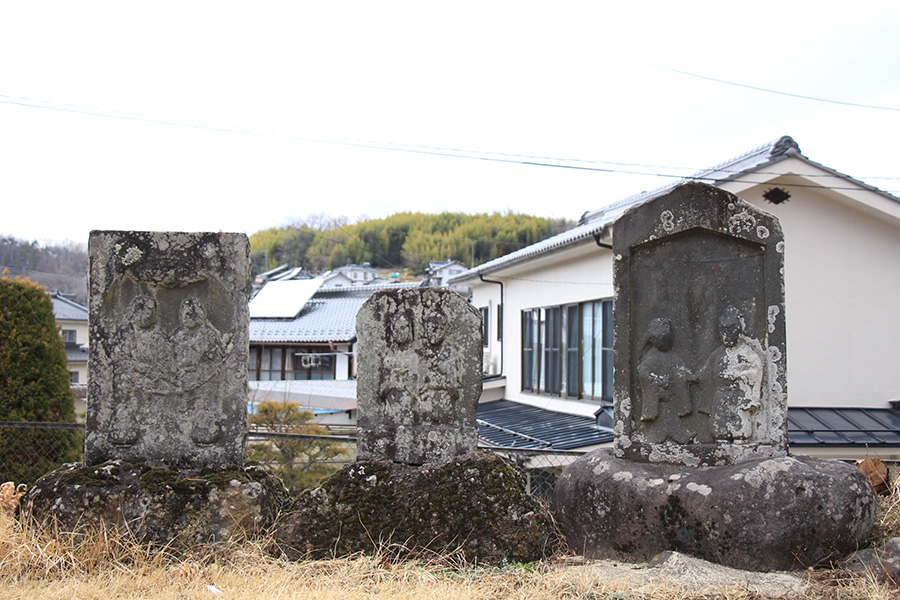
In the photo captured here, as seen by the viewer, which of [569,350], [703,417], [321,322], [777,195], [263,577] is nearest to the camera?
[263,577]

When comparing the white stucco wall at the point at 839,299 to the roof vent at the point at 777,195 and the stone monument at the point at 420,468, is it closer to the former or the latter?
the roof vent at the point at 777,195

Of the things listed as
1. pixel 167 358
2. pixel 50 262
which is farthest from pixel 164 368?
pixel 50 262

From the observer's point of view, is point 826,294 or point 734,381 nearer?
point 734,381

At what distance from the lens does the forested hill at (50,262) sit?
3634 centimetres

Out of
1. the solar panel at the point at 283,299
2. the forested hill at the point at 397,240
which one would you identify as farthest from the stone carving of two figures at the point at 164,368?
the forested hill at the point at 397,240

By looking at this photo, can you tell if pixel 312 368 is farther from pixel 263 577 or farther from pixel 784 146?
pixel 263 577

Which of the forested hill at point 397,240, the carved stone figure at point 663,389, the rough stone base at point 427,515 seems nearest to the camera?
the rough stone base at point 427,515

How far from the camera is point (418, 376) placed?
5.29m

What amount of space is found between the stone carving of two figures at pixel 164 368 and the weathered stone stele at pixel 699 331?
2963 millimetres

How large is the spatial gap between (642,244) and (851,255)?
6653mm

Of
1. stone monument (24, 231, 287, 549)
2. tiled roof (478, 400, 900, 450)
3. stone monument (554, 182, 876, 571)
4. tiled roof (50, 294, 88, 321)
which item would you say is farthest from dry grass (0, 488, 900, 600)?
tiled roof (50, 294, 88, 321)

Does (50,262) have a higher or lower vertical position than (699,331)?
higher

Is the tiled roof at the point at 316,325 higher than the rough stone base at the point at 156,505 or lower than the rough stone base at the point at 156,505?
higher

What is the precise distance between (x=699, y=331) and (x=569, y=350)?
25.9 feet
